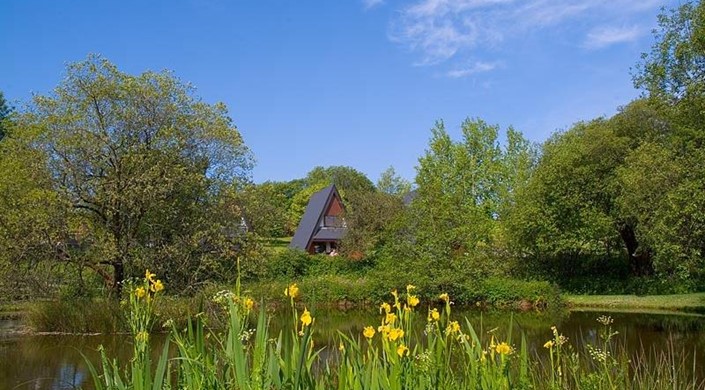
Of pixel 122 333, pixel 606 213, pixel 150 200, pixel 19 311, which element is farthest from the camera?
pixel 606 213

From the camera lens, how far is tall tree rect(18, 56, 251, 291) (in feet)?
47.7

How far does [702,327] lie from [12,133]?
16.7m

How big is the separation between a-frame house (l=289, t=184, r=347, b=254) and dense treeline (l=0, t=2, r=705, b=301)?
15307mm

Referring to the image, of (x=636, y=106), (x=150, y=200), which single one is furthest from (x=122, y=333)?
(x=636, y=106)

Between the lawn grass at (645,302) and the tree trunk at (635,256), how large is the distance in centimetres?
263

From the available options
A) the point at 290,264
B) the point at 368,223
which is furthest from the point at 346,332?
the point at 368,223

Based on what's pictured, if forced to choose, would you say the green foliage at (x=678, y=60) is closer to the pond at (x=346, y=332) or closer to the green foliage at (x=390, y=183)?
the pond at (x=346, y=332)

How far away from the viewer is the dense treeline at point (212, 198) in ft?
47.3

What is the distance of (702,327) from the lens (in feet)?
49.5

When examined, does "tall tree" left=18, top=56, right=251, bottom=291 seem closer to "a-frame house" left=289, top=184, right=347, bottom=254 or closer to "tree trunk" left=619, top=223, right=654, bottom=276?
"tree trunk" left=619, top=223, right=654, bottom=276

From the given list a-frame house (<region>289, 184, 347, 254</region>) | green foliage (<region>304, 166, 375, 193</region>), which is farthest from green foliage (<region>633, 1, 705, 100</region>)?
green foliage (<region>304, 166, 375, 193</region>)

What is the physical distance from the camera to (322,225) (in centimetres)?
3916

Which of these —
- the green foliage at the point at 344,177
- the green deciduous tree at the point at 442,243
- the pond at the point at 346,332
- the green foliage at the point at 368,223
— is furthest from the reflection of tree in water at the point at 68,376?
the green foliage at the point at 344,177

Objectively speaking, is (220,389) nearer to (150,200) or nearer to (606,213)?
(150,200)
